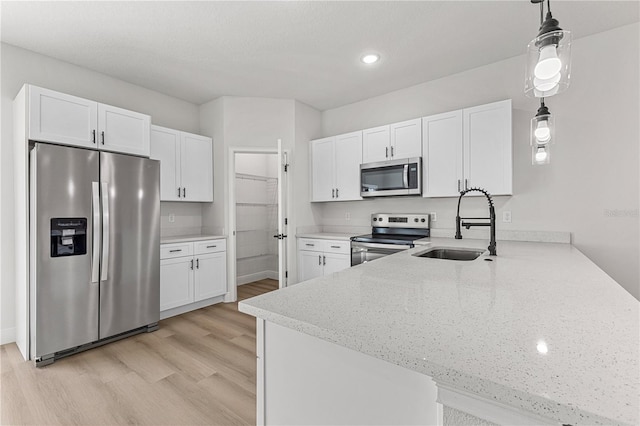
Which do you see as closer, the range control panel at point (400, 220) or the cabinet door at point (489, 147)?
the cabinet door at point (489, 147)

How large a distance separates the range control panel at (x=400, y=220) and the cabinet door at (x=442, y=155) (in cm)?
36

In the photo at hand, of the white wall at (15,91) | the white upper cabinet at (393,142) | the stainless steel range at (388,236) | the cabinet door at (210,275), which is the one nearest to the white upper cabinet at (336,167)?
the white upper cabinet at (393,142)

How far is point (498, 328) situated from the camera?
2.54 ft

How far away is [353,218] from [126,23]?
3281mm

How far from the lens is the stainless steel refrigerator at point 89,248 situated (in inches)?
93.6

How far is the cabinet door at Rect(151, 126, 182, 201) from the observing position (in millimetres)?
3604

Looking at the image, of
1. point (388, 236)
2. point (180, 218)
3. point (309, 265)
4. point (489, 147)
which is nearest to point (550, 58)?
point (489, 147)

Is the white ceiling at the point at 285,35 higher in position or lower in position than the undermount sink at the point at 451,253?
higher

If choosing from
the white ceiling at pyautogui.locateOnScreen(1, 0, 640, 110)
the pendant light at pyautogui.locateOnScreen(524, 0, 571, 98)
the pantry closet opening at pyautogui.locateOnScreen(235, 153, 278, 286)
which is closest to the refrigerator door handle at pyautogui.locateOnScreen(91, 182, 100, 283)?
the white ceiling at pyautogui.locateOnScreen(1, 0, 640, 110)

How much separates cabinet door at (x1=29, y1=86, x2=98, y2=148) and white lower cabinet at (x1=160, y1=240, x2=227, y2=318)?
1.34m

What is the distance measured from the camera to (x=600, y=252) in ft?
8.82

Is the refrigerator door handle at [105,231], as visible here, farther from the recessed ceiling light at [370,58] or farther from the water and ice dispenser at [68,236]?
the recessed ceiling light at [370,58]

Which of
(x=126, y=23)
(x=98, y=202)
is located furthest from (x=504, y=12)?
(x=98, y=202)

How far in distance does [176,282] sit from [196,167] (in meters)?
1.55
